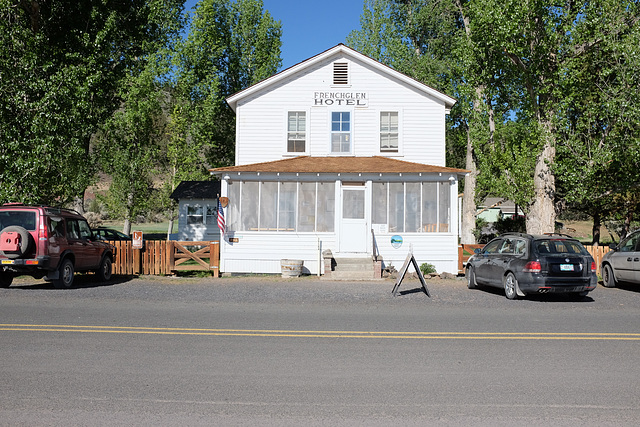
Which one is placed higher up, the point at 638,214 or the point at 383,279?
the point at 638,214

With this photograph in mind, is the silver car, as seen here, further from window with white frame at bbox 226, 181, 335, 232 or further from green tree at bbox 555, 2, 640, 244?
window with white frame at bbox 226, 181, 335, 232

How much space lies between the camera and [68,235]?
47.4 ft

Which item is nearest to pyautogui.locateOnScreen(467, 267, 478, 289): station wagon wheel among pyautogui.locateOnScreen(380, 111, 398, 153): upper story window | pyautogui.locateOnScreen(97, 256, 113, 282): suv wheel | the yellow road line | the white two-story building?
the white two-story building

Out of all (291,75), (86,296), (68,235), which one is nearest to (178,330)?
(86,296)

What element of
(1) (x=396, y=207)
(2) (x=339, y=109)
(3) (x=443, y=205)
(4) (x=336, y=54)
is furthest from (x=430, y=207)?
(4) (x=336, y=54)

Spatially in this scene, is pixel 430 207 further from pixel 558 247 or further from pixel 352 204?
pixel 558 247

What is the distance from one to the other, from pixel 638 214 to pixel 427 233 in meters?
19.7

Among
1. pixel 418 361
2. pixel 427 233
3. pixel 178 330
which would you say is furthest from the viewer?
pixel 427 233

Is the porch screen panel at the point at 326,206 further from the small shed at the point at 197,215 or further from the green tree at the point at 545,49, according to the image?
the small shed at the point at 197,215

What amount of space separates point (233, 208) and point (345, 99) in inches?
265

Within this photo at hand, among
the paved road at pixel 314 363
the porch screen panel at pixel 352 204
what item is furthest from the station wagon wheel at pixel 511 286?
the porch screen panel at pixel 352 204

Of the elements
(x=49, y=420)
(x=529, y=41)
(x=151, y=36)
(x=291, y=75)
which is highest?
(x=151, y=36)

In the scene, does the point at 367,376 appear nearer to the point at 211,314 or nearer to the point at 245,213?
the point at 211,314

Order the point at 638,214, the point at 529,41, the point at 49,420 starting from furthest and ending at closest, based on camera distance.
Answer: the point at 638,214 → the point at 529,41 → the point at 49,420
